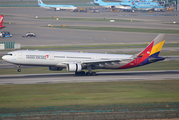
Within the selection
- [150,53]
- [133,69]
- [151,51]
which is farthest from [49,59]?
[133,69]

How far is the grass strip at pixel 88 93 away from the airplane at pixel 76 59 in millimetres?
7296

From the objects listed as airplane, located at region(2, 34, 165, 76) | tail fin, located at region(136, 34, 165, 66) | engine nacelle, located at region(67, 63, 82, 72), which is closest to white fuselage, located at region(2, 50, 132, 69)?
airplane, located at region(2, 34, 165, 76)

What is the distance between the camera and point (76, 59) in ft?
167

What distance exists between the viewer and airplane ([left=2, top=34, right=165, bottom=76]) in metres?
49.5

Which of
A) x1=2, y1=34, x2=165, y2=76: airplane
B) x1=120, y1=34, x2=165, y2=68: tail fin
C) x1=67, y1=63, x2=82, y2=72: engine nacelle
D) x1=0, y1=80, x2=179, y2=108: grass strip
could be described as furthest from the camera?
x1=120, y1=34, x2=165, y2=68: tail fin

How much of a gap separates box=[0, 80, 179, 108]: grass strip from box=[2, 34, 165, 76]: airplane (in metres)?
7.30

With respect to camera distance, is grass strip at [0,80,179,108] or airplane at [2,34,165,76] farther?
airplane at [2,34,165,76]

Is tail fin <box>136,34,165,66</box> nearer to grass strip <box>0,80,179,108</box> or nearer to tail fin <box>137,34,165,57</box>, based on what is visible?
tail fin <box>137,34,165,57</box>

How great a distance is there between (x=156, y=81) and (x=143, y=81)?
7.52 feet

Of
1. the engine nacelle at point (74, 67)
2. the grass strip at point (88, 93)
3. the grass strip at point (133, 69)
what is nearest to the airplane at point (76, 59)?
the engine nacelle at point (74, 67)

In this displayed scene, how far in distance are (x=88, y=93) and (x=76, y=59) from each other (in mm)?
14709

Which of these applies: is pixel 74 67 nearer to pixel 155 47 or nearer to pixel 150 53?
pixel 150 53

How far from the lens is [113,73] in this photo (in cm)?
5538

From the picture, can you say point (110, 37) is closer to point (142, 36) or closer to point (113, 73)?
point (142, 36)
